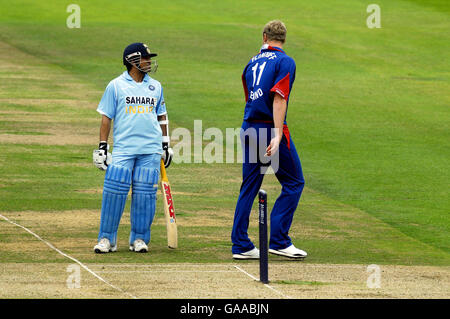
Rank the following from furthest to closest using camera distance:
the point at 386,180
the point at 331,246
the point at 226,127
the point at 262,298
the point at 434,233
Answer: the point at 226,127 → the point at 386,180 → the point at 434,233 → the point at 331,246 → the point at 262,298

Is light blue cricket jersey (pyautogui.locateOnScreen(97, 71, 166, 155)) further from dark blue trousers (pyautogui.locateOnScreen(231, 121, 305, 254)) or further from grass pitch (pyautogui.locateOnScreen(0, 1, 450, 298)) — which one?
grass pitch (pyautogui.locateOnScreen(0, 1, 450, 298))

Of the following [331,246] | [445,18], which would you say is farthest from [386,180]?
[445,18]

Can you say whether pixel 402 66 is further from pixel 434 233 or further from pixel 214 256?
pixel 214 256

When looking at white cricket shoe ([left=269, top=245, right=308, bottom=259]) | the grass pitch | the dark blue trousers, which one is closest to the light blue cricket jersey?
the dark blue trousers

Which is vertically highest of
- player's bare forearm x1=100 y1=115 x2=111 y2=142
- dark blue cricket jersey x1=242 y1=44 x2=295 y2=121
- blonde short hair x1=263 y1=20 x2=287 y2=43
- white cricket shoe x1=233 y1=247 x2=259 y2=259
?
blonde short hair x1=263 y1=20 x2=287 y2=43

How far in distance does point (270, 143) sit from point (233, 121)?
11.1m

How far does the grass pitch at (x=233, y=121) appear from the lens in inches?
434

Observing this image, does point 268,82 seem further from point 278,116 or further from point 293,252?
point 293,252

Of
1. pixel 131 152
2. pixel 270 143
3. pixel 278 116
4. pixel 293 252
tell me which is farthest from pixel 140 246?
pixel 278 116

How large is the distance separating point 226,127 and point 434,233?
345 inches

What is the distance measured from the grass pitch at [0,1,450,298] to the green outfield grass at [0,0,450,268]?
46 millimetres

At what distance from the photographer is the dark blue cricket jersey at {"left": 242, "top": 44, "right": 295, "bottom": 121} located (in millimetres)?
9750

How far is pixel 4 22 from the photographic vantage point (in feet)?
119

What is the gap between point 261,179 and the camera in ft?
32.8
